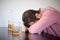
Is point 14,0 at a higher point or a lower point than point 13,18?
higher

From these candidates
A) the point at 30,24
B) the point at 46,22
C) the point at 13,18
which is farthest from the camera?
the point at 13,18

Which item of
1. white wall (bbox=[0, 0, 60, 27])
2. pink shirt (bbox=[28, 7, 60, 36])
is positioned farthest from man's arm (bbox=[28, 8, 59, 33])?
white wall (bbox=[0, 0, 60, 27])

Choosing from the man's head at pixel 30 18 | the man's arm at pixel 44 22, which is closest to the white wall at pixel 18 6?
the man's head at pixel 30 18

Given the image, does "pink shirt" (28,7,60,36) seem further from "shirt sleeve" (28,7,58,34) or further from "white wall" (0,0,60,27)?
"white wall" (0,0,60,27)

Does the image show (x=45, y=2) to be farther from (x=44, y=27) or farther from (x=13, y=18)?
(x=44, y=27)

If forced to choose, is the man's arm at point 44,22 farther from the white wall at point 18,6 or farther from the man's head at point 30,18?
the white wall at point 18,6

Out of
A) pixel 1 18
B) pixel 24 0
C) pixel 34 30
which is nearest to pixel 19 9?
pixel 24 0

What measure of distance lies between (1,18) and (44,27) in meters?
1.34

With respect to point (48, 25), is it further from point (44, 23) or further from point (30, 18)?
point (30, 18)

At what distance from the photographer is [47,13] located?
1.19m

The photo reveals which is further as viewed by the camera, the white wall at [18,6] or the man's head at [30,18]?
the white wall at [18,6]

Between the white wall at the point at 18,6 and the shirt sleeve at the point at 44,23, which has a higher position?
the white wall at the point at 18,6

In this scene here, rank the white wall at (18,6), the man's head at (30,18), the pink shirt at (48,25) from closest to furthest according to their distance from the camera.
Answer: the pink shirt at (48,25) < the man's head at (30,18) < the white wall at (18,6)

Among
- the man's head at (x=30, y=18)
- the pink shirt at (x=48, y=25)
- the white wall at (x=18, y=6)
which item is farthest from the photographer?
the white wall at (x=18, y=6)
